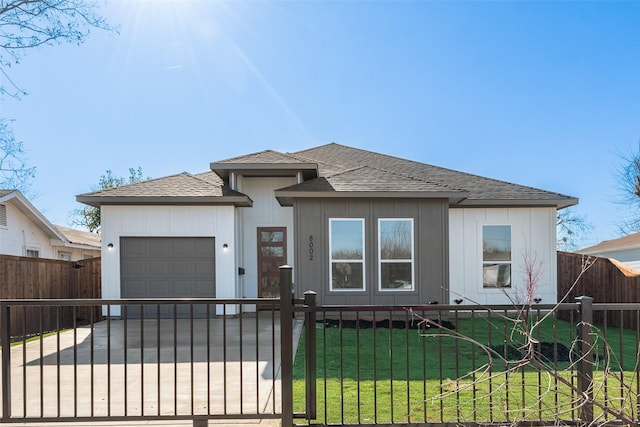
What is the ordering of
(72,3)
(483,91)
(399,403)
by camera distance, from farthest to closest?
(483,91) → (72,3) → (399,403)

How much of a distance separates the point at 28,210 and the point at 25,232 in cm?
88

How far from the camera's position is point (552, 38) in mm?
12562

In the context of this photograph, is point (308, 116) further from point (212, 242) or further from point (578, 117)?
point (578, 117)

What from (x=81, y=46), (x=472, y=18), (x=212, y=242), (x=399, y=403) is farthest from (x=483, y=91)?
(x=399, y=403)

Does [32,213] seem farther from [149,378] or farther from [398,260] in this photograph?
[398,260]

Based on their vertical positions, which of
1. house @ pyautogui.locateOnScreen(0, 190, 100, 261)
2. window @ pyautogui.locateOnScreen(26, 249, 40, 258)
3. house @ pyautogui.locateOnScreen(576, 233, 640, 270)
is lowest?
house @ pyautogui.locateOnScreen(576, 233, 640, 270)

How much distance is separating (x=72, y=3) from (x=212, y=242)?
6028mm

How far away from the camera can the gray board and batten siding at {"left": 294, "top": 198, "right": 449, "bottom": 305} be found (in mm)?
9266

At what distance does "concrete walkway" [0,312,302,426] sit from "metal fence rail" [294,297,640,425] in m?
0.58

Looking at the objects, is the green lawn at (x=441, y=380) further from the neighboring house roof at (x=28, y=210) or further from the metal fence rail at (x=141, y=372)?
the neighboring house roof at (x=28, y=210)

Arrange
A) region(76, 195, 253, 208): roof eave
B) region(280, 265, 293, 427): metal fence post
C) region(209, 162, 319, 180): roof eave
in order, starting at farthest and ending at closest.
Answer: region(209, 162, 319, 180): roof eave, region(76, 195, 253, 208): roof eave, region(280, 265, 293, 427): metal fence post

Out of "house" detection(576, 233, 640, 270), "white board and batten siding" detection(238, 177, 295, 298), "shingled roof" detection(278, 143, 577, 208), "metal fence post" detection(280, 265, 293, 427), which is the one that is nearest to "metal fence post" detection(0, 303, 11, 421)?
"metal fence post" detection(280, 265, 293, 427)

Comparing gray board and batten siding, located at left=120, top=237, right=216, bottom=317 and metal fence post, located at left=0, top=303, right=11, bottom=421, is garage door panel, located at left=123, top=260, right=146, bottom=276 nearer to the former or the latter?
gray board and batten siding, located at left=120, top=237, right=216, bottom=317

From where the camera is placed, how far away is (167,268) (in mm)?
10273
